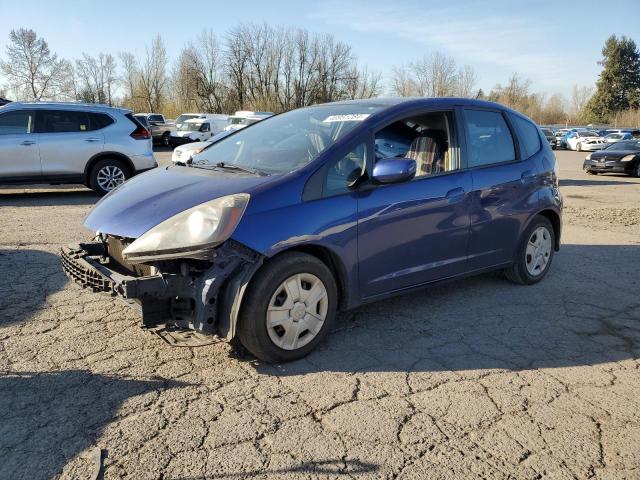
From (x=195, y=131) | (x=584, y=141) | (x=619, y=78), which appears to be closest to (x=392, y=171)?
(x=195, y=131)

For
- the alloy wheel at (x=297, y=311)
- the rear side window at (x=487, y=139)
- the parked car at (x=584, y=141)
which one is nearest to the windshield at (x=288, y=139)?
the alloy wheel at (x=297, y=311)

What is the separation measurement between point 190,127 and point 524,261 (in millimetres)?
27245

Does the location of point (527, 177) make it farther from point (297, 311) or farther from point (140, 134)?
point (140, 134)

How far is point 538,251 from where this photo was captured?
539cm

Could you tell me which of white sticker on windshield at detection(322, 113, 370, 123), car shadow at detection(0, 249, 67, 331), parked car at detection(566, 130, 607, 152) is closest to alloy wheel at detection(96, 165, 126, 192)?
car shadow at detection(0, 249, 67, 331)

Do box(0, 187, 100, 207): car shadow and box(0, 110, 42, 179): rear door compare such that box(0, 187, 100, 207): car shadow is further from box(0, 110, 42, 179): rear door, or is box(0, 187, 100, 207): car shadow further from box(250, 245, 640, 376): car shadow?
box(250, 245, 640, 376): car shadow

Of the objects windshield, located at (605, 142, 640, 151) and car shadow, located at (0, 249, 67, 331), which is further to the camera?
windshield, located at (605, 142, 640, 151)

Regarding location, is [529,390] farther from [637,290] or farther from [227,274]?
[637,290]

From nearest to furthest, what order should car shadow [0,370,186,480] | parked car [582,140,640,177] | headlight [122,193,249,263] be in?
1. car shadow [0,370,186,480]
2. headlight [122,193,249,263]
3. parked car [582,140,640,177]

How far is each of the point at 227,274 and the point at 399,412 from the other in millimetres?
1248

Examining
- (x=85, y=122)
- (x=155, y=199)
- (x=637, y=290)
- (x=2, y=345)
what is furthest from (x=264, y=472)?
(x=85, y=122)

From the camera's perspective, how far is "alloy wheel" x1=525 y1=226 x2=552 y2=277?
208 inches

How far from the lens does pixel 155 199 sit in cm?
363

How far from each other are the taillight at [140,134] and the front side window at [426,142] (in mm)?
7858
